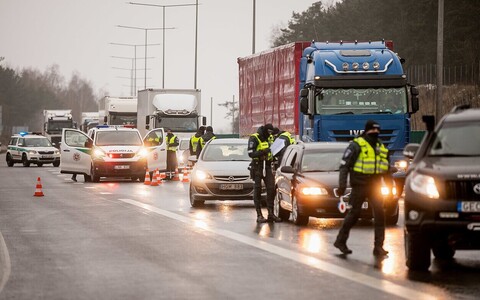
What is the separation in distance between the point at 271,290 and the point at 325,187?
860cm

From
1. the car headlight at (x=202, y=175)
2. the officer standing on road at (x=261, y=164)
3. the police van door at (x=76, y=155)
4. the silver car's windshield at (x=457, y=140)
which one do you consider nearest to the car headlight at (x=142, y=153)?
the police van door at (x=76, y=155)

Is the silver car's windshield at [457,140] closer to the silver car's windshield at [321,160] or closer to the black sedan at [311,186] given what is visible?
the black sedan at [311,186]

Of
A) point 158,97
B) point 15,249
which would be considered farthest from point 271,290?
point 158,97

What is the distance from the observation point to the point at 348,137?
29344 millimetres

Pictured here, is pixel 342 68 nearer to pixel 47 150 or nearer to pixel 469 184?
pixel 469 184

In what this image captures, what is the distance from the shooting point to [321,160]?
72.1 ft

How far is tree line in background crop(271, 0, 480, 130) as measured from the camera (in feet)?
198

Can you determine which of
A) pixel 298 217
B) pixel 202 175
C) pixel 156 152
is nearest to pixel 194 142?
pixel 156 152

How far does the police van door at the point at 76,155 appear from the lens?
41875 millimetres

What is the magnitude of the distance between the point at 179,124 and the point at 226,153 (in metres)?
24.4

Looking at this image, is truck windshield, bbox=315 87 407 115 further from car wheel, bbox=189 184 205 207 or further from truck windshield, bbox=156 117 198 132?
truck windshield, bbox=156 117 198 132

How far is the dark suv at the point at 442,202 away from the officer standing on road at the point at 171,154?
1158 inches

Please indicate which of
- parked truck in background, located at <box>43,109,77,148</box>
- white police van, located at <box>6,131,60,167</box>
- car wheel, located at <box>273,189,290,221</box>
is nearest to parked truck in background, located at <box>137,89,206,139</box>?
white police van, located at <box>6,131,60,167</box>

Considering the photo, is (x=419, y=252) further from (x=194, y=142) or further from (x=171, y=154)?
(x=171, y=154)
